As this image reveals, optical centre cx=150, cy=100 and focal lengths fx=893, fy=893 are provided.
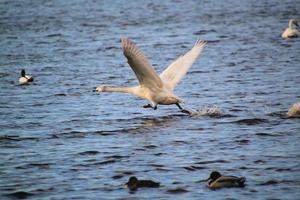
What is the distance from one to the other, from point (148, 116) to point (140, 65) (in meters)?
2.70

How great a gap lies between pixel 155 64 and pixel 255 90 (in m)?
5.94

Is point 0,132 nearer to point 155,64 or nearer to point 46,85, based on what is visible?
point 46,85

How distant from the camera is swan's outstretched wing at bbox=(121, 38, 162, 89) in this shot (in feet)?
50.9

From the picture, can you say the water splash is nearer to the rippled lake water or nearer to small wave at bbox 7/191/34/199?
the rippled lake water

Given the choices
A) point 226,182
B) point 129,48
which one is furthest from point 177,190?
point 129,48

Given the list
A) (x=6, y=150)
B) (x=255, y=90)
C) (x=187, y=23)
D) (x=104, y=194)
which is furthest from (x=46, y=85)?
(x=187, y=23)

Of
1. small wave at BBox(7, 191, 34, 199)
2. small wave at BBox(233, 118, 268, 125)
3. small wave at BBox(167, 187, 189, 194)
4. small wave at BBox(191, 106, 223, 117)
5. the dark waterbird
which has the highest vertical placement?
small wave at BBox(191, 106, 223, 117)

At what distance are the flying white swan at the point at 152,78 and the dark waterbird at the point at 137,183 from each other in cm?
358

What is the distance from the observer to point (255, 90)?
2100 centimetres

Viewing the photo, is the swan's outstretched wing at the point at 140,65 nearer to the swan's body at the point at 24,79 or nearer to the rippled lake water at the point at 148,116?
the rippled lake water at the point at 148,116

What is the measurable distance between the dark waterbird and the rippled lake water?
103 mm

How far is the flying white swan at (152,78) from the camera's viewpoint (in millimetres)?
15802

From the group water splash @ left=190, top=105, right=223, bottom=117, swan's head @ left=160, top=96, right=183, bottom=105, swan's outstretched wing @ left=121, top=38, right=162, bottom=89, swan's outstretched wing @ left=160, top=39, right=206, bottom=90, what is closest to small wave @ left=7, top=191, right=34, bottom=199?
swan's outstretched wing @ left=121, top=38, right=162, bottom=89

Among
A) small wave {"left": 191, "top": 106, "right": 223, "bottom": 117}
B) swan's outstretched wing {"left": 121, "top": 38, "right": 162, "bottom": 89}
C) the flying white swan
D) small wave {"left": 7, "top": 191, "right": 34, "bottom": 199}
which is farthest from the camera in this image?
small wave {"left": 191, "top": 106, "right": 223, "bottom": 117}
